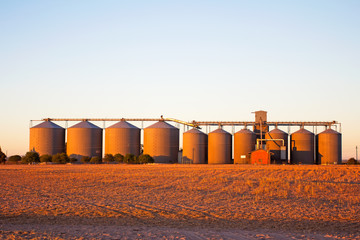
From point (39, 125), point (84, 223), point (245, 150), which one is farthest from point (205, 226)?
point (39, 125)

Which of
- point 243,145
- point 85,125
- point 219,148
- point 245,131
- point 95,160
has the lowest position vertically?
point 95,160

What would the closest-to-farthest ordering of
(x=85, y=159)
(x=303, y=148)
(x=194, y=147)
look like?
(x=85, y=159) → (x=194, y=147) → (x=303, y=148)

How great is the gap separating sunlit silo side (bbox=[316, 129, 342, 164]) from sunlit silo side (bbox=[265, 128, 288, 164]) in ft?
22.7

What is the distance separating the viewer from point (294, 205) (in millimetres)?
17734

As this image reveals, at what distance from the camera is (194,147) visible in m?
77.1

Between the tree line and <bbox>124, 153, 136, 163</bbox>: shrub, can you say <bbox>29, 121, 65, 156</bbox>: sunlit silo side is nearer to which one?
the tree line

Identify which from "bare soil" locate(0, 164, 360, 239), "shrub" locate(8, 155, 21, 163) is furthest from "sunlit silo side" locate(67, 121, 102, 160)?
"bare soil" locate(0, 164, 360, 239)

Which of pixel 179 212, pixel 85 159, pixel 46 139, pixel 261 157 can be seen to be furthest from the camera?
pixel 46 139

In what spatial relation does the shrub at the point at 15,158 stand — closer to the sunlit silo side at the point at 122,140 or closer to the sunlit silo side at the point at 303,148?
the sunlit silo side at the point at 122,140

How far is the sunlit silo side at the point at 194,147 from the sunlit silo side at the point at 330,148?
74.5 feet

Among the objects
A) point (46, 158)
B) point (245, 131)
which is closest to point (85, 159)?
point (46, 158)

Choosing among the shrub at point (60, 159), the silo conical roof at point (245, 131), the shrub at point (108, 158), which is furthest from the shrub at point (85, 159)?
the silo conical roof at point (245, 131)

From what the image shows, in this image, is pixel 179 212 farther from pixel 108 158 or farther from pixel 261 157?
pixel 261 157

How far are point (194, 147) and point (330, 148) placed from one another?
1034 inches
